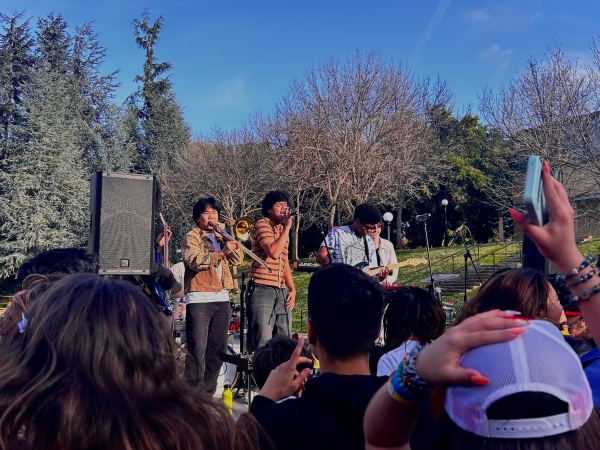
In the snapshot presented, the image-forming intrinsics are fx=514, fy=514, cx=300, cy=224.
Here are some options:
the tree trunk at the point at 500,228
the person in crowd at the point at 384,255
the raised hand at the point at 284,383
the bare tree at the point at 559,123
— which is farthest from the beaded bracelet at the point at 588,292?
the tree trunk at the point at 500,228

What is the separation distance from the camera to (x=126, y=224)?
533 cm

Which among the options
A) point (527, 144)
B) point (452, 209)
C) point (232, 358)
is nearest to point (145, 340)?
point (232, 358)

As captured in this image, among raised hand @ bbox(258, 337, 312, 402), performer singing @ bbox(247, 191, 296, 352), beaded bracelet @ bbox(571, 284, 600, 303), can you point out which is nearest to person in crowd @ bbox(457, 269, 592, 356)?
raised hand @ bbox(258, 337, 312, 402)

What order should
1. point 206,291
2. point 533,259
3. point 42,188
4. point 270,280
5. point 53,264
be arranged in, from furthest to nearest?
point 42,188 < point 533,259 < point 270,280 < point 206,291 < point 53,264

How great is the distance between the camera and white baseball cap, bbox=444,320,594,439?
0.94 metres

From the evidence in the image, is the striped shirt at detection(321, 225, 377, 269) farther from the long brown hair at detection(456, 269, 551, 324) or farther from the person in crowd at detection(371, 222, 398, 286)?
the long brown hair at detection(456, 269, 551, 324)

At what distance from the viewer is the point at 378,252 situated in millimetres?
6707

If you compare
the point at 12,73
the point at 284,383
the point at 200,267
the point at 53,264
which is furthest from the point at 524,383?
the point at 12,73

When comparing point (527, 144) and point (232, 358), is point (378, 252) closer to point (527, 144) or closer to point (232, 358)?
point (232, 358)

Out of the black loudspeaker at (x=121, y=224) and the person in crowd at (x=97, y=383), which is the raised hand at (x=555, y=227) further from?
the black loudspeaker at (x=121, y=224)

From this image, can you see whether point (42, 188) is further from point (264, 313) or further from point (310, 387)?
point (310, 387)

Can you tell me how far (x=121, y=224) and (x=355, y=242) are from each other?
280 centimetres

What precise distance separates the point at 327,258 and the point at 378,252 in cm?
79

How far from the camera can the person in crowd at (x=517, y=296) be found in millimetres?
2564
